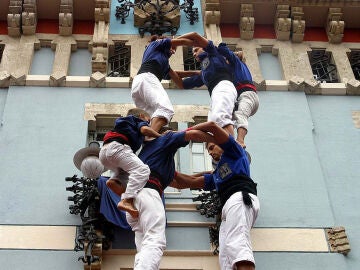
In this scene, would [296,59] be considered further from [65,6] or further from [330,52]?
[65,6]

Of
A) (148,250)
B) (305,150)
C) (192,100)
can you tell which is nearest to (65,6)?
(192,100)

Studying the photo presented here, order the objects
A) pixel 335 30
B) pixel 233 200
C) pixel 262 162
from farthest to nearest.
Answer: pixel 335 30
pixel 262 162
pixel 233 200

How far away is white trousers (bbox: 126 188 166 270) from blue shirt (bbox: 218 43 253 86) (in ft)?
8.79

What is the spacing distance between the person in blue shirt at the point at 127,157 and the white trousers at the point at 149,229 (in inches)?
4.3

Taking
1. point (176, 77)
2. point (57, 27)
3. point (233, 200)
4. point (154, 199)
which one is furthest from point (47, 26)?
point (233, 200)

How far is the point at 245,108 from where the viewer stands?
10.7 m

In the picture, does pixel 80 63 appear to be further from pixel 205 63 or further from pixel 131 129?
pixel 131 129

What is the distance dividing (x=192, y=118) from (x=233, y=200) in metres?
4.09

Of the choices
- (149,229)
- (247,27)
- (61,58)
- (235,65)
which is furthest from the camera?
(247,27)

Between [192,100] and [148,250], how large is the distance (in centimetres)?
532

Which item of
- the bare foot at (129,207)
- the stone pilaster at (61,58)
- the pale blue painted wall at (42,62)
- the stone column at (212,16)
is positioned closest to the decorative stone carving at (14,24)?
the pale blue painted wall at (42,62)

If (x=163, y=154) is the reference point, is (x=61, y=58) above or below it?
above

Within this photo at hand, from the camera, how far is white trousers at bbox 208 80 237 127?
10.2 metres

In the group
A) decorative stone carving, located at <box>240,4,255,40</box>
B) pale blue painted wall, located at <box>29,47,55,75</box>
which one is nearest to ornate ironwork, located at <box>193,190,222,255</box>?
pale blue painted wall, located at <box>29,47,55,75</box>
